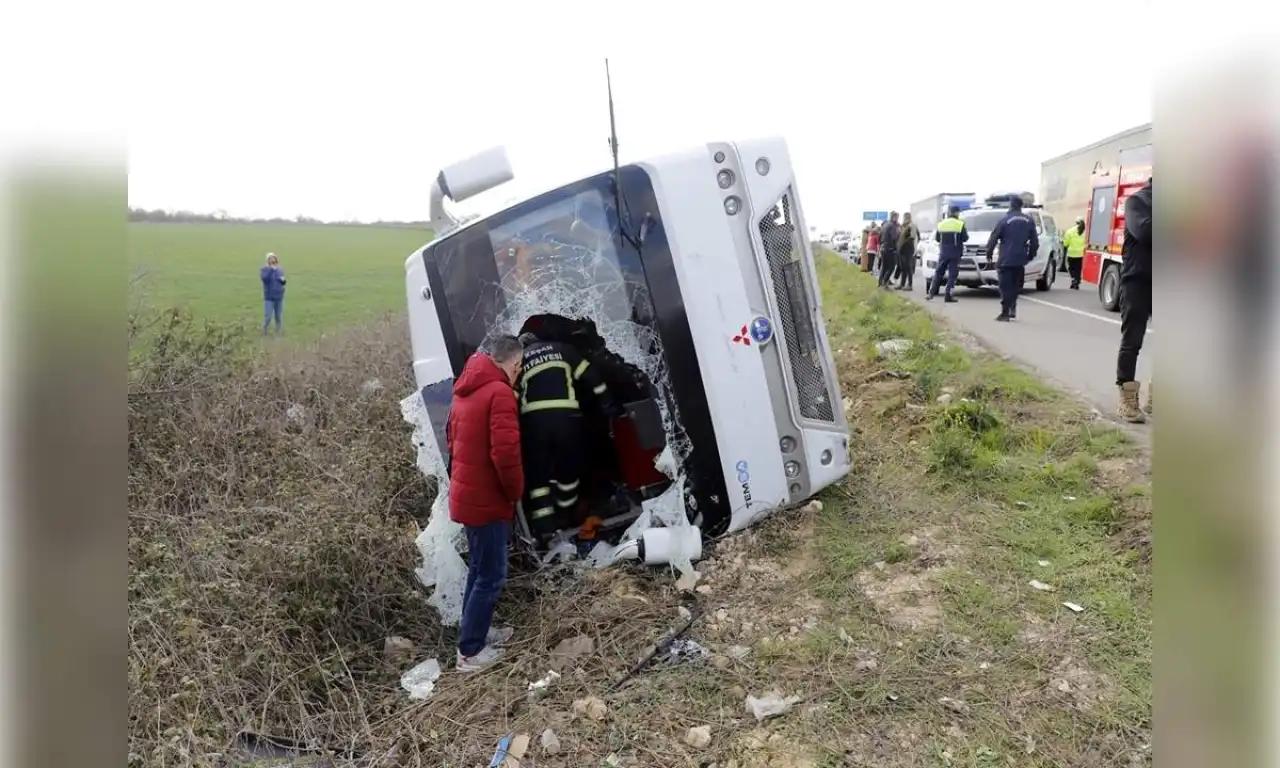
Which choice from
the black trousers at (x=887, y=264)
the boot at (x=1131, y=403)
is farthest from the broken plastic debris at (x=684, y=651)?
the black trousers at (x=887, y=264)

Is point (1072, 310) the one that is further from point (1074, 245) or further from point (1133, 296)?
point (1133, 296)

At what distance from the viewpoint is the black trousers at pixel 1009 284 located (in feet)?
35.5

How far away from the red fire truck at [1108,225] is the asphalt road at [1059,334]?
0.39 m

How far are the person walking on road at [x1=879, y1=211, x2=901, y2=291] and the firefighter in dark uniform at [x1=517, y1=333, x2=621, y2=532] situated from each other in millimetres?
14156

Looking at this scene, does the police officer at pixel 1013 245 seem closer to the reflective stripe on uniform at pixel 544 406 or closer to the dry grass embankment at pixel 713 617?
the dry grass embankment at pixel 713 617

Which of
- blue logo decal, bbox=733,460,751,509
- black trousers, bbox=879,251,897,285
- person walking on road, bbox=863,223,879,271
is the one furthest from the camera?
person walking on road, bbox=863,223,879,271

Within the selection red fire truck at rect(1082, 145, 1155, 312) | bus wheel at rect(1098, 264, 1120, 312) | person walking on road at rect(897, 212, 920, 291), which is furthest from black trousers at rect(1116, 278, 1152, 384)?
person walking on road at rect(897, 212, 920, 291)

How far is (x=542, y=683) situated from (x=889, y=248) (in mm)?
15807

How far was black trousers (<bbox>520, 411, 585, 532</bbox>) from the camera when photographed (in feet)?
12.9

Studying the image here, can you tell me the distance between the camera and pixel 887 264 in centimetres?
1747

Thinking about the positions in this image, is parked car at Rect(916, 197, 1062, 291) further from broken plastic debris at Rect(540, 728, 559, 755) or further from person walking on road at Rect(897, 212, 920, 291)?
broken plastic debris at Rect(540, 728, 559, 755)
